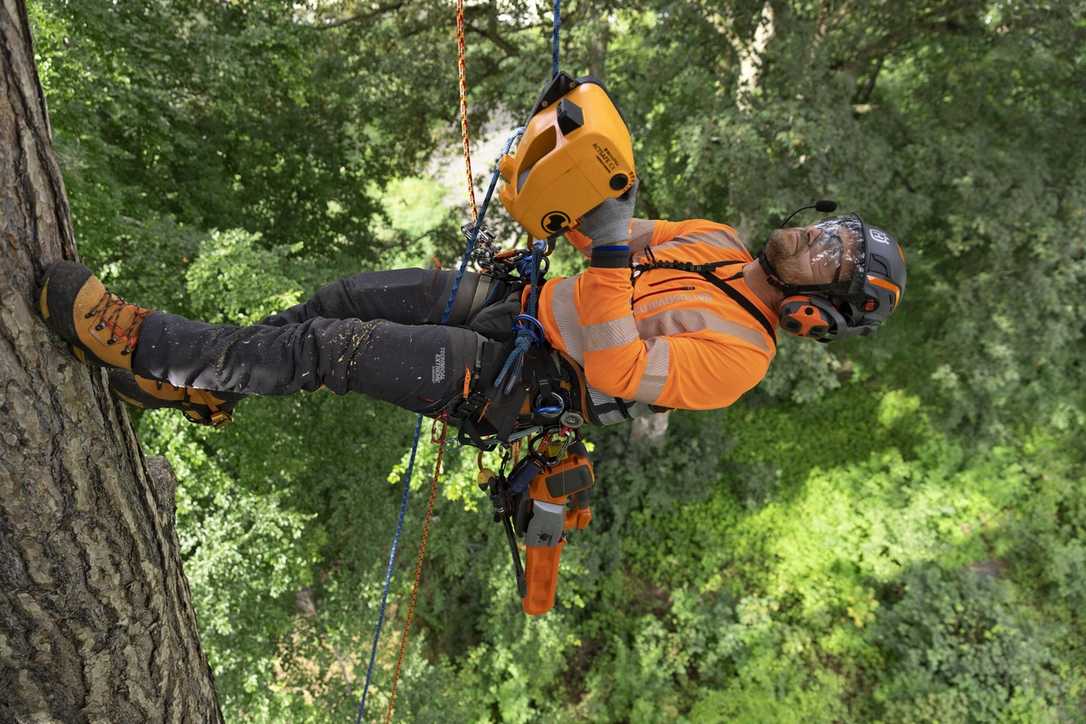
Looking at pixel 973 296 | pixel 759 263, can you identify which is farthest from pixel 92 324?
pixel 973 296

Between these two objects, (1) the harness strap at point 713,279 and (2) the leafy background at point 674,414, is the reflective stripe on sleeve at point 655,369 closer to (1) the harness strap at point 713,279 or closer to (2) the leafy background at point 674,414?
(1) the harness strap at point 713,279

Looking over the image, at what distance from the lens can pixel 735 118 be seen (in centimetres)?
609

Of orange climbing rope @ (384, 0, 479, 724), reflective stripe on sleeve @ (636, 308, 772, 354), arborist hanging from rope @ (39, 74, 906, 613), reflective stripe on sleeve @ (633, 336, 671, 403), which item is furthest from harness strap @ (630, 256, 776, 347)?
orange climbing rope @ (384, 0, 479, 724)

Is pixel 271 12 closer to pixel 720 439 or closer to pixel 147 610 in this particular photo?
pixel 147 610

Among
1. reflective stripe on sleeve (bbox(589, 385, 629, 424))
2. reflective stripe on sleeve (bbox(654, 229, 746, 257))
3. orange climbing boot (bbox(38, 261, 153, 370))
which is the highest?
orange climbing boot (bbox(38, 261, 153, 370))

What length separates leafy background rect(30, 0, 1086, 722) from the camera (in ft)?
17.0

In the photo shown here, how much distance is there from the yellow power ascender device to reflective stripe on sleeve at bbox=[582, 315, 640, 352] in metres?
0.32

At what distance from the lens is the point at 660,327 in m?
2.13

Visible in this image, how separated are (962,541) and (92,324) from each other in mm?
10760

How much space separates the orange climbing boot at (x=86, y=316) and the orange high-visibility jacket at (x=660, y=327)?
4.22 ft

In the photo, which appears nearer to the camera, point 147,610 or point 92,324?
point 92,324

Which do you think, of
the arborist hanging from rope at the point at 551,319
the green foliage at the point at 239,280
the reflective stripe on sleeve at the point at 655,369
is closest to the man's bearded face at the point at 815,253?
the arborist hanging from rope at the point at 551,319

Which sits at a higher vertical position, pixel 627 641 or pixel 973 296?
pixel 973 296

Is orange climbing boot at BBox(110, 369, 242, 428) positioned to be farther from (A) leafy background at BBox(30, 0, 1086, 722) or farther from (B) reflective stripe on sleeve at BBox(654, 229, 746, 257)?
(A) leafy background at BBox(30, 0, 1086, 722)
